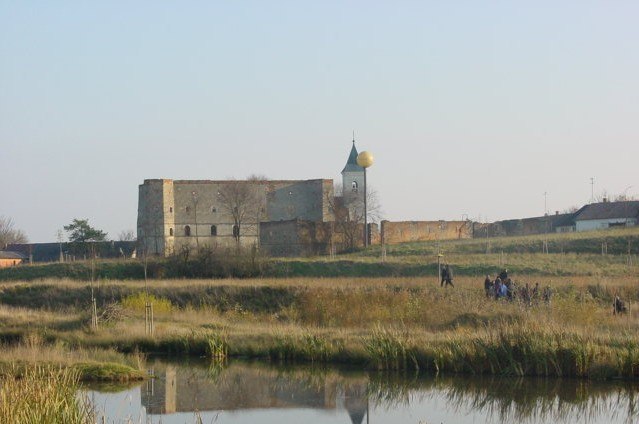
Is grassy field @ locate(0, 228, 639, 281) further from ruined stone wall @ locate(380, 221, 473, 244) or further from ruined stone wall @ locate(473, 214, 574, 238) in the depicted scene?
ruined stone wall @ locate(473, 214, 574, 238)

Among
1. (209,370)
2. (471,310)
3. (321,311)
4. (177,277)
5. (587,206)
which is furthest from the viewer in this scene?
(587,206)

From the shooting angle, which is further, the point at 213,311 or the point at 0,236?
the point at 0,236

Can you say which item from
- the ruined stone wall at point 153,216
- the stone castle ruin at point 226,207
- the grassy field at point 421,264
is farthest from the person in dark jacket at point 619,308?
the ruined stone wall at point 153,216

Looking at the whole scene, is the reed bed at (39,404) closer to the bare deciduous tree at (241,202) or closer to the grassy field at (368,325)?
the grassy field at (368,325)

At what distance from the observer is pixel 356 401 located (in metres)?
18.2

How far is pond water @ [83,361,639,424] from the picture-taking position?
16562 mm

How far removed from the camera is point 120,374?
20047mm

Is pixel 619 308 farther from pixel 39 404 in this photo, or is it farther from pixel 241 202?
pixel 241 202

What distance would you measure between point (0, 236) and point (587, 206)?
191 ft

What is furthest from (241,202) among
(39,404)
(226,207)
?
(39,404)

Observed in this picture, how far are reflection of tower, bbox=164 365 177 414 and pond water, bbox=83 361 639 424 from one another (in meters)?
0.02

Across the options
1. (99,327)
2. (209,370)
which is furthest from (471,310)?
(99,327)

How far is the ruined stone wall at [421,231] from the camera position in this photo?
71.7 meters

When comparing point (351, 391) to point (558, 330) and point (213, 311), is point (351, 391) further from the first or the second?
point (213, 311)
